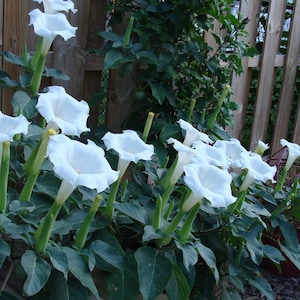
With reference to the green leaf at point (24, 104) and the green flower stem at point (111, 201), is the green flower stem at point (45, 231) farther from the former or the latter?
the green leaf at point (24, 104)

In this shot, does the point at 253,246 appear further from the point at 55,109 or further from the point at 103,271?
the point at 55,109

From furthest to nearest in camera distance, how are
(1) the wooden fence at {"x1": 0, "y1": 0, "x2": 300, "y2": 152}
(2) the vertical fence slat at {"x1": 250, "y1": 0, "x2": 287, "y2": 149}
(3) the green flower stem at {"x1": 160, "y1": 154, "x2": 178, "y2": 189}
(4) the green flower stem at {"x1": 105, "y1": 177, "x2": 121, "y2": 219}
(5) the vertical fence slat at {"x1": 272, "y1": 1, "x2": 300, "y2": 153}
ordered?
(5) the vertical fence slat at {"x1": 272, "y1": 1, "x2": 300, "y2": 153}, (2) the vertical fence slat at {"x1": 250, "y1": 0, "x2": 287, "y2": 149}, (1) the wooden fence at {"x1": 0, "y1": 0, "x2": 300, "y2": 152}, (3) the green flower stem at {"x1": 160, "y1": 154, "x2": 178, "y2": 189}, (4) the green flower stem at {"x1": 105, "y1": 177, "x2": 121, "y2": 219}

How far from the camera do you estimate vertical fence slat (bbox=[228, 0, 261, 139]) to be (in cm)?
286

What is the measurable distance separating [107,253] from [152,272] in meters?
0.12

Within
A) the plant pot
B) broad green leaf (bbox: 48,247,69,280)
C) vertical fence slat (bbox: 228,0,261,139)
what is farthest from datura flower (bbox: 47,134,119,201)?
vertical fence slat (bbox: 228,0,261,139)

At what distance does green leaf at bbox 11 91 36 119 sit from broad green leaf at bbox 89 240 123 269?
0.49m

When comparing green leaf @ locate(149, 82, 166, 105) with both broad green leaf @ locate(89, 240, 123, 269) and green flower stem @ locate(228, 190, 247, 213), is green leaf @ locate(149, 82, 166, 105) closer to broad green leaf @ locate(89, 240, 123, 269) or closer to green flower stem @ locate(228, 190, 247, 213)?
green flower stem @ locate(228, 190, 247, 213)

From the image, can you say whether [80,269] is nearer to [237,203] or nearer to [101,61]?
[237,203]

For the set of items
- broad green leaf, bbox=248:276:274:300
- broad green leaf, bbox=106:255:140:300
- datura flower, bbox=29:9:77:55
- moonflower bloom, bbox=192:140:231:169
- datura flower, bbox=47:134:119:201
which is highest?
datura flower, bbox=29:9:77:55

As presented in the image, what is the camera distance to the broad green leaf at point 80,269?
1.02 meters

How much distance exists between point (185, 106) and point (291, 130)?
1943 mm

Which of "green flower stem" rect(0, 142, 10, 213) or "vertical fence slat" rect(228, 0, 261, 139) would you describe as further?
"vertical fence slat" rect(228, 0, 261, 139)

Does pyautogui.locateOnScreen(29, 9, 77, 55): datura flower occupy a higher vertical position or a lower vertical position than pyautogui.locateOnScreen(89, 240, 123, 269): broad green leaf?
higher

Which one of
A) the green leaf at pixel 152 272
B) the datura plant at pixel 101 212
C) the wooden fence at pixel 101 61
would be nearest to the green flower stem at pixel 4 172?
the datura plant at pixel 101 212
